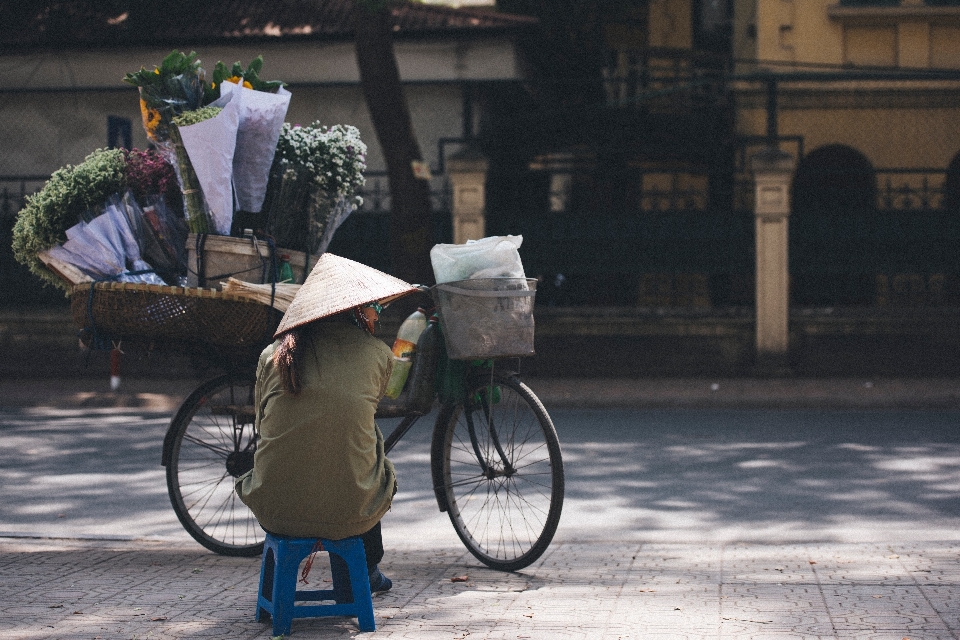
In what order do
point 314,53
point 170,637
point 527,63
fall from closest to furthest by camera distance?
point 170,637, point 314,53, point 527,63

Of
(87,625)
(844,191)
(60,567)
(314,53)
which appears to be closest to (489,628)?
(87,625)

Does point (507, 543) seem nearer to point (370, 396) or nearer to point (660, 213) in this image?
point (370, 396)

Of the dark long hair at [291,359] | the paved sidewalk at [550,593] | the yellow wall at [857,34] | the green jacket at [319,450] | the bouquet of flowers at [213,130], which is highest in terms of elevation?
the yellow wall at [857,34]

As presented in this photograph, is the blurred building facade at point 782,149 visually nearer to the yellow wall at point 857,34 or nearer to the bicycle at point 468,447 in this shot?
the yellow wall at point 857,34

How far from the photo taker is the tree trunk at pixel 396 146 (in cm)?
1441

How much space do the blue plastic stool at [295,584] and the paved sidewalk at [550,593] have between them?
8 centimetres

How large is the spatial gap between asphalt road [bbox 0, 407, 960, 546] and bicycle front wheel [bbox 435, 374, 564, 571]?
73 centimetres

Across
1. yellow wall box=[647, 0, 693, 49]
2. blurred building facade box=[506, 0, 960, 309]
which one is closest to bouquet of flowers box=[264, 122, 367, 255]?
blurred building facade box=[506, 0, 960, 309]

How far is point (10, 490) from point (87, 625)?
3.84 metres

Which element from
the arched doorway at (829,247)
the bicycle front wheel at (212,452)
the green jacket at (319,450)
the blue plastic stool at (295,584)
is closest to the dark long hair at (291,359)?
the green jacket at (319,450)

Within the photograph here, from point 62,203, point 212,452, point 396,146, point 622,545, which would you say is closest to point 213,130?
point 62,203

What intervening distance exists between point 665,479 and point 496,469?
2892 millimetres

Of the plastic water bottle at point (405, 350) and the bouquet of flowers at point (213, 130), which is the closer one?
the plastic water bottle at point (405, 350)

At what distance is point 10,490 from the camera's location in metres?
7.79
